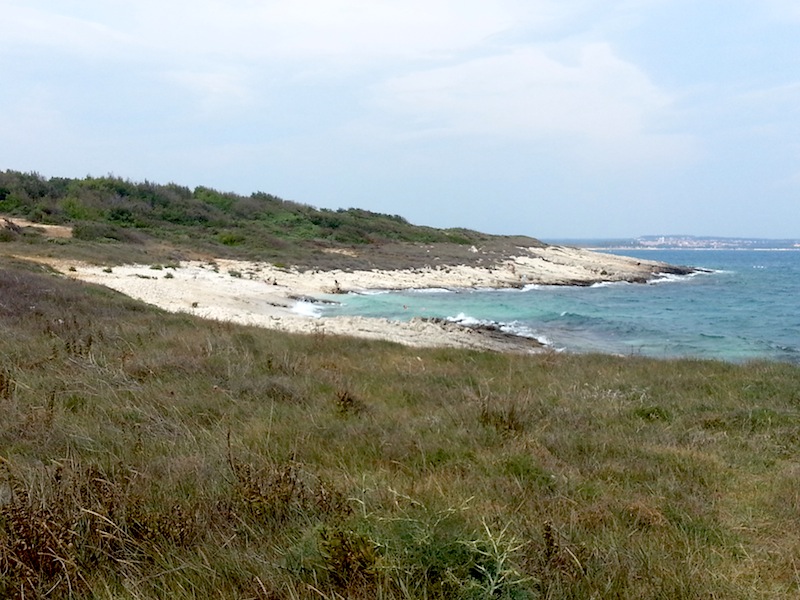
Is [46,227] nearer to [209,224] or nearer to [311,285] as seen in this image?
[209,224]

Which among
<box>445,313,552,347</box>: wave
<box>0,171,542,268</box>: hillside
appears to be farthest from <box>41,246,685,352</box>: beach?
<box>0,171,542,268</box>: hillside

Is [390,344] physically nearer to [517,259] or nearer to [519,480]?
[519,480]

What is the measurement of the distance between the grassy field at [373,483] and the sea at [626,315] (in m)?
9.19

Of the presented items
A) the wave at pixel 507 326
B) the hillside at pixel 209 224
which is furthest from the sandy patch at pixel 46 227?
the wave at pixel 507 326

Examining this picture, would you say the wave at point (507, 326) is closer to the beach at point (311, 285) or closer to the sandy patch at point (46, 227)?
the beach at point (311, 285)

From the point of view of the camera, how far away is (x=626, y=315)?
25234mm

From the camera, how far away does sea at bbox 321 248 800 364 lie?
1805 centimetres

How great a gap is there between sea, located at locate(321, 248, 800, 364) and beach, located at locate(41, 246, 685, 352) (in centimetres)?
166

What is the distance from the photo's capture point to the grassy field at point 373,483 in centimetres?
270

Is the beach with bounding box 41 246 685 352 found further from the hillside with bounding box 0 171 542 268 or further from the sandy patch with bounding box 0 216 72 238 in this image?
the sandy patch with bounding box 0 216 72 238

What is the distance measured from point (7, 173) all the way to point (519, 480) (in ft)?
174

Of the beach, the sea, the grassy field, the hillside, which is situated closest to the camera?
the grassy field

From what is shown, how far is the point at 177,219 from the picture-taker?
154 ft

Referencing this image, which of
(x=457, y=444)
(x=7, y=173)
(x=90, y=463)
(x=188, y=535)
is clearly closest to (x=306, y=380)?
(x=457, y=444)
